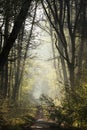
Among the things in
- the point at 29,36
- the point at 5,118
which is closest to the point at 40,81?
the point at 29,36

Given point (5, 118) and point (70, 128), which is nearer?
point (70, 128)

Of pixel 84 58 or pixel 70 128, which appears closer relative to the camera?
pixel 70 128

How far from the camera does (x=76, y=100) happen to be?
12625 mm

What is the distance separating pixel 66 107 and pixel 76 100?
83cm

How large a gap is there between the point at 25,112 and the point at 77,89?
335 inches

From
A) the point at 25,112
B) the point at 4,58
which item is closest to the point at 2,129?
the point at 4,58

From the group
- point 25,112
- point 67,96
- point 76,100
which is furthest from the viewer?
point 25,112

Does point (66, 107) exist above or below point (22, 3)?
below

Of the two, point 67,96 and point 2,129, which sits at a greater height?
point 67,96

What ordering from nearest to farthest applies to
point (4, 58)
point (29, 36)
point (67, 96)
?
point (4, 58) → point (67, 96) → point (29, 36)

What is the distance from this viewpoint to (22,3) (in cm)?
966

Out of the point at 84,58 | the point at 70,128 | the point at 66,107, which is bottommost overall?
the point at 70,128

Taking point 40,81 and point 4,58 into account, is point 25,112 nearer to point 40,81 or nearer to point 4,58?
point 4,58

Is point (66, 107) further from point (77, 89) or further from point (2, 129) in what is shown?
point (2, 129)
